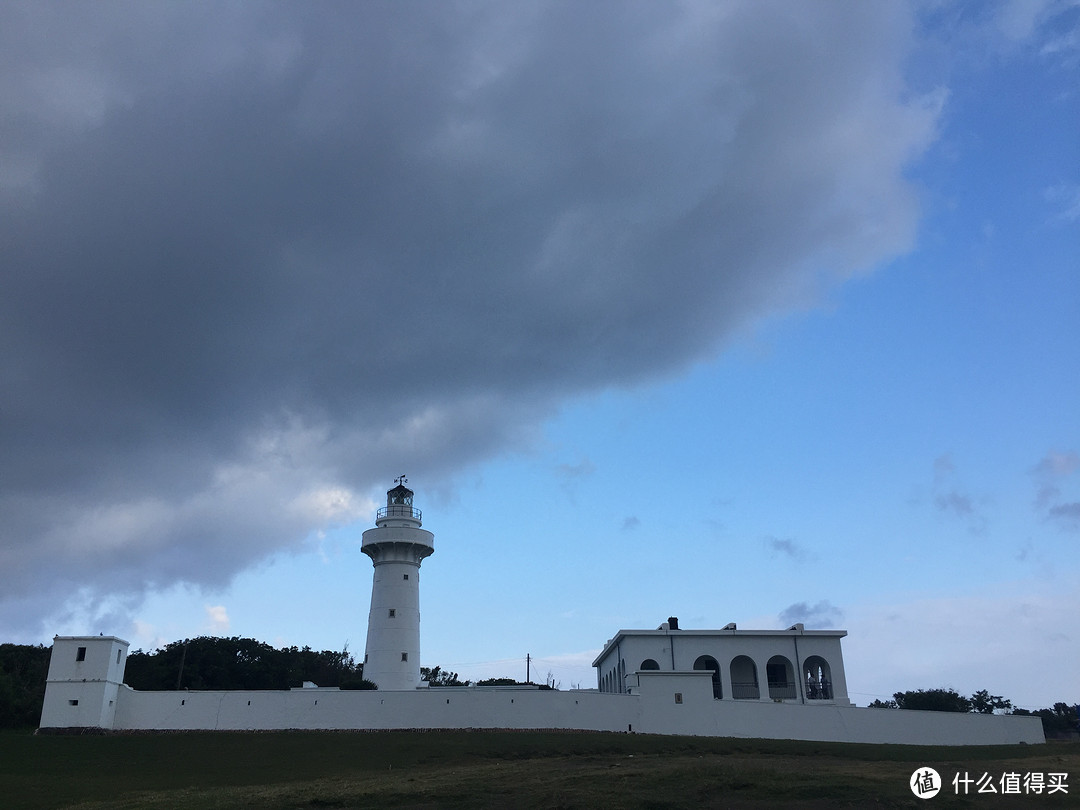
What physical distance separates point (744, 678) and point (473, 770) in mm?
24190

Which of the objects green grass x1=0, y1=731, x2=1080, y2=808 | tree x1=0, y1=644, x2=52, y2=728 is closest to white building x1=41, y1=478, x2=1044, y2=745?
green grass x1=0, y1=731, x2=1080, y2=808

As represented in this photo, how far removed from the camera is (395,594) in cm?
4547

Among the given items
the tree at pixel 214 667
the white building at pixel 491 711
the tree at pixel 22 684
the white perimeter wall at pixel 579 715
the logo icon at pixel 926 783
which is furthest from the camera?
the tree at pixel 214 667

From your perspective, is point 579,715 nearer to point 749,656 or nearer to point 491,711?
point 491,711

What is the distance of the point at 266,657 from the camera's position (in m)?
59.6

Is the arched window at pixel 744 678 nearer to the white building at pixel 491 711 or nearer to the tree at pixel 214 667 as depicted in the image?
the white building at pixel 491 711

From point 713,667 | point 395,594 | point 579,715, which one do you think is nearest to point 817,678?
point 713,667

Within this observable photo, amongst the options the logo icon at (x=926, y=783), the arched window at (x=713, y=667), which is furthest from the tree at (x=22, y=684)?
the logo icon at (x=926, y=783)

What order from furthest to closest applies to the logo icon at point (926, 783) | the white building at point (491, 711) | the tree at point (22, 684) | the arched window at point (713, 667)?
1. the arched window at point (713, 667)
2. the tree at point (22, 684)
3. the white building at point (491, 711)
4. the logo icon at point (926, 783)

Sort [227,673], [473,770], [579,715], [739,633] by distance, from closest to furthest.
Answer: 1. [473,770]
2. [579,715]
3. [739,633]
4. [227,673]

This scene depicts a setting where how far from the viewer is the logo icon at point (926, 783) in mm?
19172

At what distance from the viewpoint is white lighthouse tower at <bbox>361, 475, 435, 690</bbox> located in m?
43.9

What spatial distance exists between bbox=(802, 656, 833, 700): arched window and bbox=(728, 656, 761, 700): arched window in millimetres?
2578

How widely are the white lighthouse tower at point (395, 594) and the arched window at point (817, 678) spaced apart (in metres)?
20.6
